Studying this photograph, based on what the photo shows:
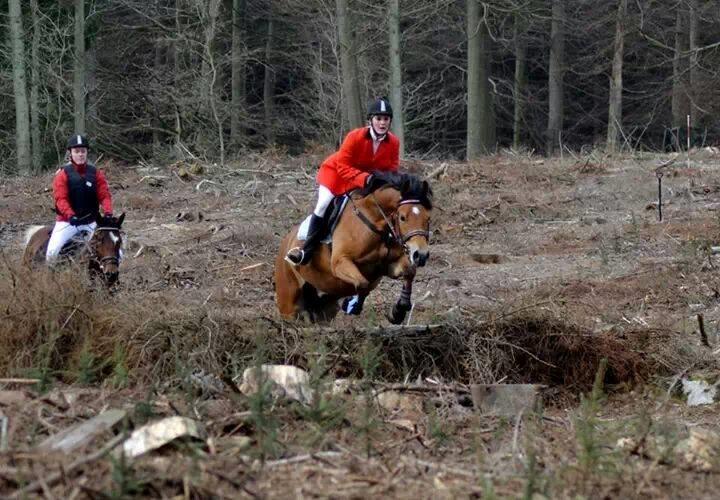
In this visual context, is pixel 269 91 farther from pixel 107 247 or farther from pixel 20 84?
pixel 107 247

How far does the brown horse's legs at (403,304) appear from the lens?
11188mm

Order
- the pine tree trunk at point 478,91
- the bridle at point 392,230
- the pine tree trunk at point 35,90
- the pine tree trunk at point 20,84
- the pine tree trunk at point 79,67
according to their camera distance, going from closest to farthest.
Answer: the bridle at point 392,230 → the pine tree trunk at point 478,91 → the pine tree trunk at point 20,84 → the pine tree trunk at point 79,67 → the pine tree trunk at point 35,90

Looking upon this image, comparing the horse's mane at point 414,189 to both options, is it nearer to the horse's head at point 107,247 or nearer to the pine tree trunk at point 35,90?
the horse's head at point 107,247

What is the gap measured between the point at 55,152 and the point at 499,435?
36829mm

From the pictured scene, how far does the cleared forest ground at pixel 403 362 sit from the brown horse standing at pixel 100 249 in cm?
118

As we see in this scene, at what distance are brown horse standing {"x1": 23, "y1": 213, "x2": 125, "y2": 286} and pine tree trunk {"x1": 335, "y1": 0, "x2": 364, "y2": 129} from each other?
707 inches

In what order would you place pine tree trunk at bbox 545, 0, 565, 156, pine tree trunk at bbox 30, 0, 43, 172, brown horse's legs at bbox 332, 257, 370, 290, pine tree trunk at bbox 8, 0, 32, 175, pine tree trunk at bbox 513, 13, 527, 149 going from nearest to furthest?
brown horse's legs at bbox 332, 257, 370, 290
pine tree trunk at bbox 8, 0, 32, 175
pine tree trunk at bbox 30, 0, 43, 172
pine tree trunk at bbox 545, 0, 565, 156
pine tree trunk at bbox 513, 13, 527, 149

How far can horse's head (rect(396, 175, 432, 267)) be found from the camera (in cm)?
1077

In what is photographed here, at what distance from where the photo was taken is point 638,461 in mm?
6277

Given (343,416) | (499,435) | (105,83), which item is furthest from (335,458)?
(105,83)

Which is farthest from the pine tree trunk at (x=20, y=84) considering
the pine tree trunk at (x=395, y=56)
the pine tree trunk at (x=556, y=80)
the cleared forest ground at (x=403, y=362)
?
the pine tree trunk at (x=556, y=80)

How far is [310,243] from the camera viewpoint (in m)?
12.3

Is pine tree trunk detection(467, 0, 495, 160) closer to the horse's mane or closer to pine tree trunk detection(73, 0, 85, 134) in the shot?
pine tree trunk detection(73, 0, 85, 134)

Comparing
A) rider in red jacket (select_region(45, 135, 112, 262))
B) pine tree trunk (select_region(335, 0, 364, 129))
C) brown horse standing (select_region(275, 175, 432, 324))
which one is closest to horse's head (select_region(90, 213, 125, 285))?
rider in red jacket (select_region(45, 135, 112, 262))
